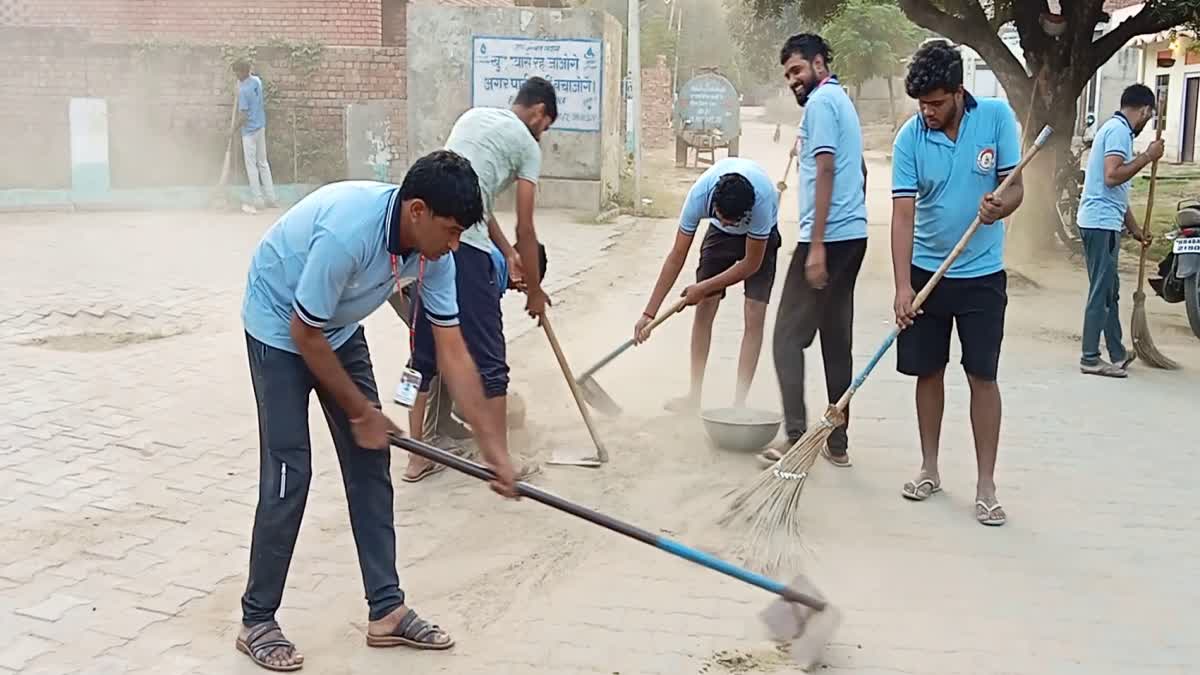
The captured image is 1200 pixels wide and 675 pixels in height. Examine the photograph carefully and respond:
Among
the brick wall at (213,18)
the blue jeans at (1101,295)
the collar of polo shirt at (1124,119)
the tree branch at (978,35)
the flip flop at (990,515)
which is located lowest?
the flip flop at (990,515)

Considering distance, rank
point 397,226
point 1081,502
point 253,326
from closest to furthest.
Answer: point 397,226 → point 253,326 → point 1081,502

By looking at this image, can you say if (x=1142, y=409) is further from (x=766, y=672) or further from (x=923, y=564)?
(x=766, y=672)

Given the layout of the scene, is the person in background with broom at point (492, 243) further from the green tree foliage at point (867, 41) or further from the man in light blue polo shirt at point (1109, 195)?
the green tree foliage at point (867, 41)

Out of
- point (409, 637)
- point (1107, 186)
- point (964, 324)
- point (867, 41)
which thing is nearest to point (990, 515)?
point (964, 324)

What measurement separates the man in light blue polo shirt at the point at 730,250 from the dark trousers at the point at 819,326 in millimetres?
295

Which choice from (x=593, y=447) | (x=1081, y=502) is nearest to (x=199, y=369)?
(x=593, y=447)

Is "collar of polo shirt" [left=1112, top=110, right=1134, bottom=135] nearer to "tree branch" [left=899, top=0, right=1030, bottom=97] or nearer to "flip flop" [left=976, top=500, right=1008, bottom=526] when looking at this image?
"flip flop" [left=976, top=500, right=1008, bottom=526]

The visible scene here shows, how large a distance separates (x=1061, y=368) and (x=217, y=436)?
16.1 ft

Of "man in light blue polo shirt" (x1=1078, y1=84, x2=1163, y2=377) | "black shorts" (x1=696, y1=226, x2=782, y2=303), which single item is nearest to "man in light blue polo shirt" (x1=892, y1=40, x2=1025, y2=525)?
"black shorts" (x1=696, y1=226, x2=782, y2=303)

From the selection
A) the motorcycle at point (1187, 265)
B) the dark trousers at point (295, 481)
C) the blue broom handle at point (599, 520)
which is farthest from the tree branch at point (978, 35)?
the dark trousers at point (295, 481)

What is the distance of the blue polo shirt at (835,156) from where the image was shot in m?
5.00

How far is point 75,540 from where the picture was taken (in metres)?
4.21

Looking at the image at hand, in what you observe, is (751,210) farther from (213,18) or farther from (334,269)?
(213,18)

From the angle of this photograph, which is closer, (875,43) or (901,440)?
(901,440)
